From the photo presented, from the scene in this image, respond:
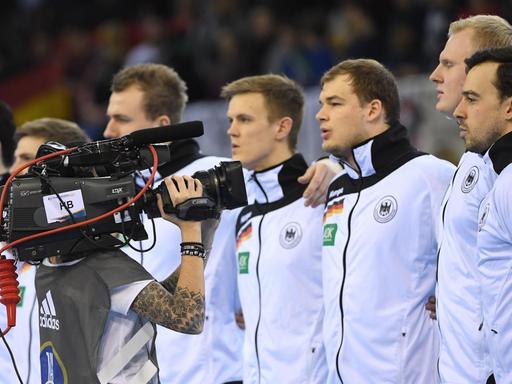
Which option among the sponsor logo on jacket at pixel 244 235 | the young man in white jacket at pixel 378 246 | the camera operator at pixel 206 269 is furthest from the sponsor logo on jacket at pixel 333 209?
the sponsor logo on jacket at pixel 244 235

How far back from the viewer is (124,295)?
4137mm

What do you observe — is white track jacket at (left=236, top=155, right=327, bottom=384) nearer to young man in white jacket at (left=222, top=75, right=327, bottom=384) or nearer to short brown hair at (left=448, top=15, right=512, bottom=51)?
young man in white jacket at (left=222, top=75, right=327, bottom=384)

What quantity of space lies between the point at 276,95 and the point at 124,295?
224 centimetres

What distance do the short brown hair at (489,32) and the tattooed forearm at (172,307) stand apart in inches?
73.2

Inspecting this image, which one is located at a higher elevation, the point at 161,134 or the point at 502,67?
the point at 502,67

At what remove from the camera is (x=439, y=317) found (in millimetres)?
4707

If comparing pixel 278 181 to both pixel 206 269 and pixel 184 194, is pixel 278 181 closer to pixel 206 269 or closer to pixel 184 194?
pixel 206 269

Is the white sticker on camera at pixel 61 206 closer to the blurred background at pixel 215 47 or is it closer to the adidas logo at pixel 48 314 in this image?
the adidas logo at pixel 48 314

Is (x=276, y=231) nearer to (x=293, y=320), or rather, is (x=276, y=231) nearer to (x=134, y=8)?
(x=293, y=320)

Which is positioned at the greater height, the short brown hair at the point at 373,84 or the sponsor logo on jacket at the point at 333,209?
the short brown hair at the point at 373,84

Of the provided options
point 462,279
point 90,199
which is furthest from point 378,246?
point 90,199

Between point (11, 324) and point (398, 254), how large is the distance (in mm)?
1801

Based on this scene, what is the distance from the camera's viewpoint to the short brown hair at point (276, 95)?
6.05 m

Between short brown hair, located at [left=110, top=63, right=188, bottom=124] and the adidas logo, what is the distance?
7.11 feet
